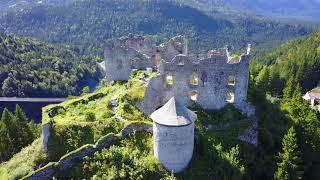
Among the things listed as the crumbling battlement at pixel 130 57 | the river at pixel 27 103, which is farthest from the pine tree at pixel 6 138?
the river at pixel 27 103

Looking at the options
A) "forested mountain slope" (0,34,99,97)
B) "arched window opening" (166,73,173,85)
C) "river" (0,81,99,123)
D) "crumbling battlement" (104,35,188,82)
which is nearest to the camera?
"arched window opening" (166,73,173,85)

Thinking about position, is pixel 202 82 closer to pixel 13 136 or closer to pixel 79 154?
pixel 79 154

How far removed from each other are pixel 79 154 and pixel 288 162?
23464 millimetres

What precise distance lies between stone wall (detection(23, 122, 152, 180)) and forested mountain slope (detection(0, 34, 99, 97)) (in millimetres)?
105235

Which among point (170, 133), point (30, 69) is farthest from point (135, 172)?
point (30, 69)

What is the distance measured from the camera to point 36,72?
15312 centimetres

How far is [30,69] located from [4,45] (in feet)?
64.9

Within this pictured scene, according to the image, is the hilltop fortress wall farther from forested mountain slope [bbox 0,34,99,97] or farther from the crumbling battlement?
forested mountain slope [bbox 0,34,99,97]

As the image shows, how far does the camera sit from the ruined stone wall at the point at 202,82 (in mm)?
47812

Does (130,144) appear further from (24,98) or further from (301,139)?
(24,98)

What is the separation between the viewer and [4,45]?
165125 millimetres

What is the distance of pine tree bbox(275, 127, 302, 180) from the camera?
47.5 m

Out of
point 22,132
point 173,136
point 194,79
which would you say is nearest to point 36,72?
point 22,132

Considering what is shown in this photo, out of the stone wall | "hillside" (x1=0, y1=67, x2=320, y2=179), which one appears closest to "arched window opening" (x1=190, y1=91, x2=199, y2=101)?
"hillside" (x1=0, y1=67, x2=320, y2=179)
